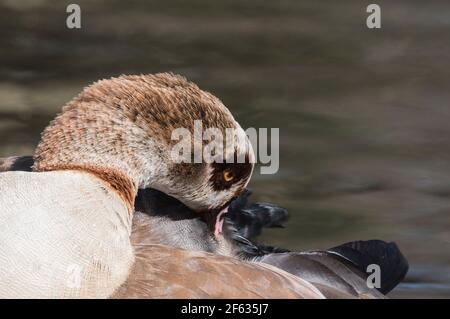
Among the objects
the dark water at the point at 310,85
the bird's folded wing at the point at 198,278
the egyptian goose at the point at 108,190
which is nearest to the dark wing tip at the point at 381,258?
the dark water at the point at 310,85

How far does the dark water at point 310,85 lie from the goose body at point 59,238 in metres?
2.45

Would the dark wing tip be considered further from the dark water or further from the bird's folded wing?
the bird's folded wing

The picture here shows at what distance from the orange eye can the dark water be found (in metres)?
1.46

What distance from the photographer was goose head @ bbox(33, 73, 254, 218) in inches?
215

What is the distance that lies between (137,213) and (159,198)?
17 cm

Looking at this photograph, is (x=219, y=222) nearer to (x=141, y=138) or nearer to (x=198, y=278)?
(x=141, y=138)

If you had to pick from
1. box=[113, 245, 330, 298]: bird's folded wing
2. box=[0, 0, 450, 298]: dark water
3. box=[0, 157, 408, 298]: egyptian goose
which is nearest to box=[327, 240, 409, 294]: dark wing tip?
box=[0, 157, 408, 298]: egyptian goose

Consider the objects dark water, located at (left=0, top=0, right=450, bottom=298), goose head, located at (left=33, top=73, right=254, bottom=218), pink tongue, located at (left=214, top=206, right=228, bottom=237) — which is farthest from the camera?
dark water, located at (left=0, top=0, right=450, bottom=298)

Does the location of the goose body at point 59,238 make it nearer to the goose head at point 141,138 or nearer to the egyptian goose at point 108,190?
the egyptian goose at point 108,190

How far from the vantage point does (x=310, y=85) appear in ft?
30.1

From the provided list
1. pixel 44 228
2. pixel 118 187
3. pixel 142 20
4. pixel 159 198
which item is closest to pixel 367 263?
pixel 159 198

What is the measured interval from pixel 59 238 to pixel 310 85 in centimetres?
463

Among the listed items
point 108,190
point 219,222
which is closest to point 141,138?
point 108,190

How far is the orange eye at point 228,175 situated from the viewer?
19.6 feet
